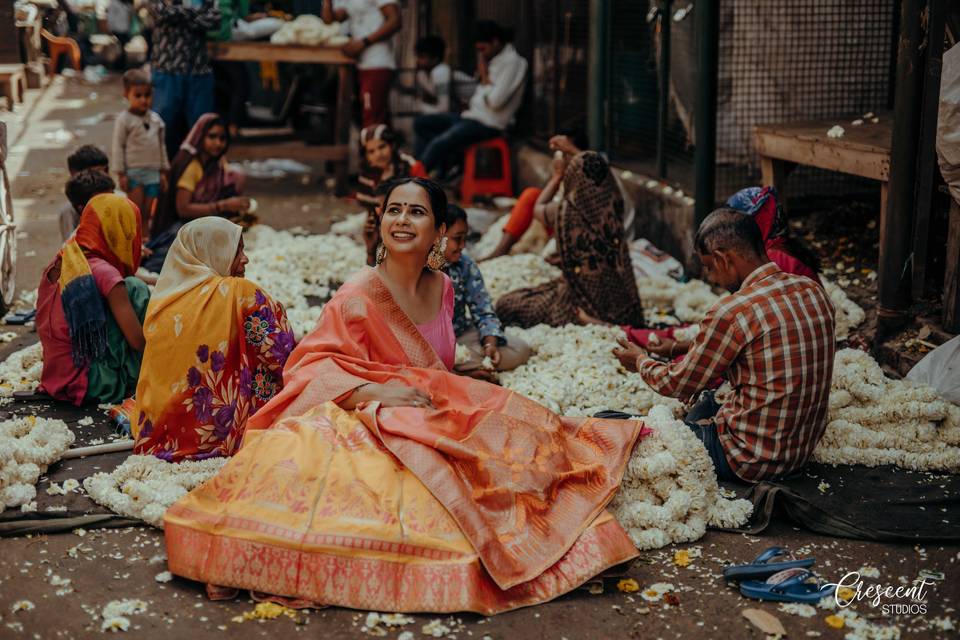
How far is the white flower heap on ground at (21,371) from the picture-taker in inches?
230

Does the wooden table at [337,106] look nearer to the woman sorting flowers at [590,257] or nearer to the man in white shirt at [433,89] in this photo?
the man in white shirt at [433,89]

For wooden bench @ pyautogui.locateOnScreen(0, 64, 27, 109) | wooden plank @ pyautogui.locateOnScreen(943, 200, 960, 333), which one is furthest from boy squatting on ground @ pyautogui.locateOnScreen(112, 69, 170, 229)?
wooden bench @ pyautogui.locateOnScreen(0, 64, 27, 109)

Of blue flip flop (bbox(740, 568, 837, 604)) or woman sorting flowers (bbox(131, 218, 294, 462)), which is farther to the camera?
woman sorting flowers (bbox(131, 218, 294, 462))

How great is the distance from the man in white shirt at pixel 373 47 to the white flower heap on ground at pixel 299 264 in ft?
9.32

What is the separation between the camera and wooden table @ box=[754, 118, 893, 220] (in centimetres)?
635

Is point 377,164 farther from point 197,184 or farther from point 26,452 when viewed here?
point 26,452

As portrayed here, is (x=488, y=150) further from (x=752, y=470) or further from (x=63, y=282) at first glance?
(x=752, y=470)

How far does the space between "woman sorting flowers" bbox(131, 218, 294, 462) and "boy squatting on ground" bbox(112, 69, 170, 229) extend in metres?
4.01

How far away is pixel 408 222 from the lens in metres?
4.51

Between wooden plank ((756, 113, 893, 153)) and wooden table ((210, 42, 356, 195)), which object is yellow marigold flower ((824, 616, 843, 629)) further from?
wooden table ((210, 42, 356, 195))

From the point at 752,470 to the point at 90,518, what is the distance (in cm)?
266

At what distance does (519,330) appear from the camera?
22.9 feet

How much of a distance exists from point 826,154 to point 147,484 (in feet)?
14.8

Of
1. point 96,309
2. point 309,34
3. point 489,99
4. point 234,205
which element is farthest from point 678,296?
point 309,34
